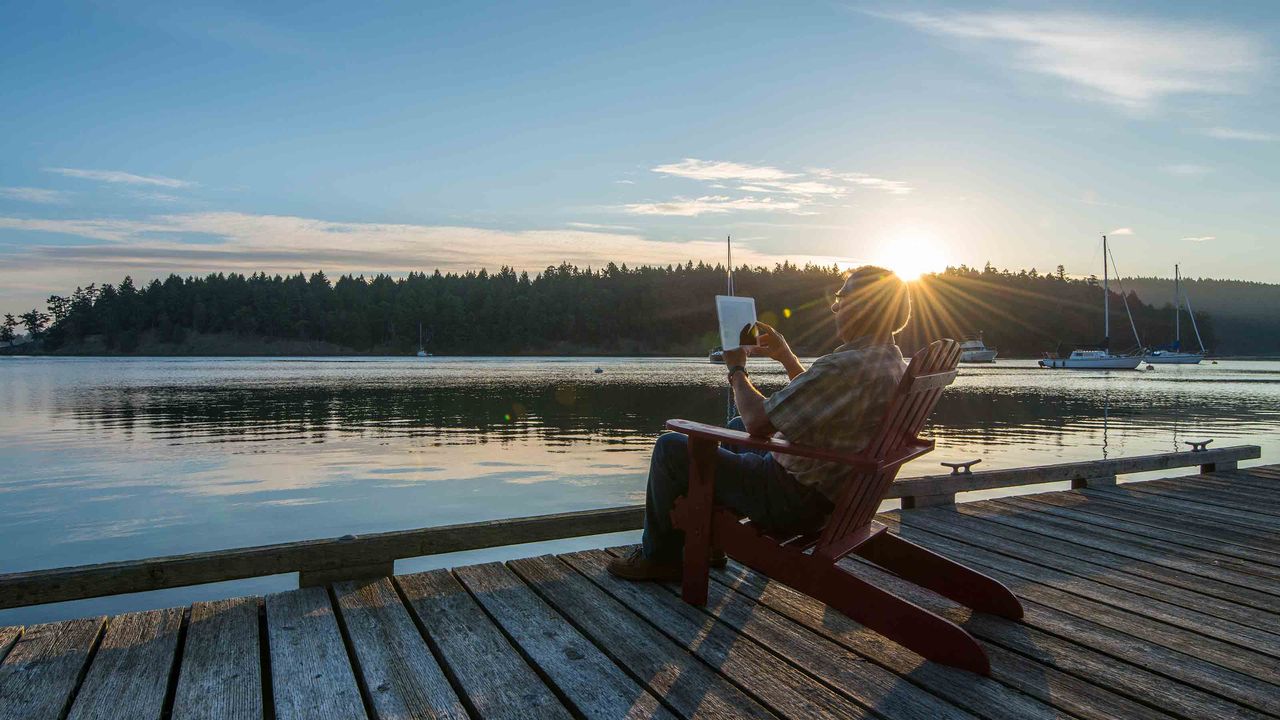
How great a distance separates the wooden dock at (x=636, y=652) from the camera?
248cm

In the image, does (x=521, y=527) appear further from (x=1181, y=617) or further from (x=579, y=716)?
(x=1181, y=617)

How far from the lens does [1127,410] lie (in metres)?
27.8

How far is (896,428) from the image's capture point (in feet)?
9.43

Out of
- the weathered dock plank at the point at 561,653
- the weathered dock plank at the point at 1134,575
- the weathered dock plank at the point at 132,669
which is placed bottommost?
the weathered dock plank at the point at 1134,575

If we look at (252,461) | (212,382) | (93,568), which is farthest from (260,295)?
(93,568)

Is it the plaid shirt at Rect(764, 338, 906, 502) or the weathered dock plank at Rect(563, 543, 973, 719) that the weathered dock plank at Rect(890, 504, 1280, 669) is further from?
the plaid shirt at Rect(764, 338, 906, 502)

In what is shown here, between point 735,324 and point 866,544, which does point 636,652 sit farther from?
point 735,324

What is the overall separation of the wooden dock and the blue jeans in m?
0.45

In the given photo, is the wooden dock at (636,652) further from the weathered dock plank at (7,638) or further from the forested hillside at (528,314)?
the forested hillside at (528,314)

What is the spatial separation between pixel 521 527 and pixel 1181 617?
122 inches

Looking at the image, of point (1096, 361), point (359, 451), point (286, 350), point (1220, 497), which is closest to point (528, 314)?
point (286, 350)

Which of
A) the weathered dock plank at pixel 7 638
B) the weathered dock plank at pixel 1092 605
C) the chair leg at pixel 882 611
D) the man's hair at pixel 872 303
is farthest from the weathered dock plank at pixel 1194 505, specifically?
the weathered dock plank at pixel 7 638

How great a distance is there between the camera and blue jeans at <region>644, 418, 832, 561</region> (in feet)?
10.2

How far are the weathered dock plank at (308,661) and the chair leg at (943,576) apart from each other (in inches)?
83.7
